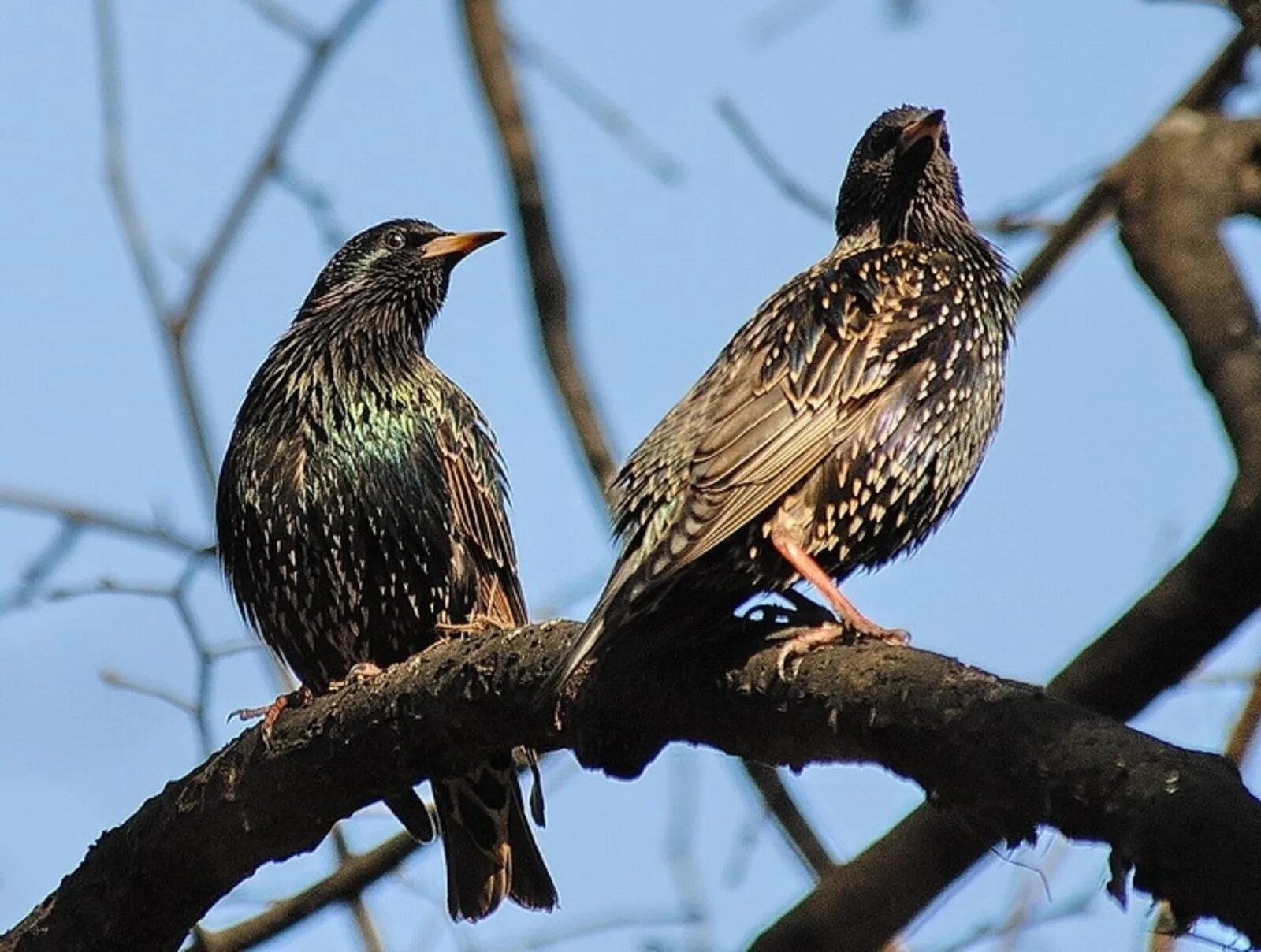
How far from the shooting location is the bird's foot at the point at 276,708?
4.66 meters

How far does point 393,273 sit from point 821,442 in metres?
2.46

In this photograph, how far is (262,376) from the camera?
21.6ft

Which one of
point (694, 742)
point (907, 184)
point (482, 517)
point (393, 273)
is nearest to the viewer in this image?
point (694, 742)

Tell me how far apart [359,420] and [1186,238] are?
7.79 ft

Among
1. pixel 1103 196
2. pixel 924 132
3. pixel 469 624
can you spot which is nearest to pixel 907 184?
pixel 924 132

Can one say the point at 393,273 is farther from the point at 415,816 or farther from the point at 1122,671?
the point at 1122,671

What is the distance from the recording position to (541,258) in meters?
5.72

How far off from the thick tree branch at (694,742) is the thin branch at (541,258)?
1.28 m

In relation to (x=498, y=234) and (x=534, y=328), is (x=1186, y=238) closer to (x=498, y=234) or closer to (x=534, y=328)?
(x=534, y=328)

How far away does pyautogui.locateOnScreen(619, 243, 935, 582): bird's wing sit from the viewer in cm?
464

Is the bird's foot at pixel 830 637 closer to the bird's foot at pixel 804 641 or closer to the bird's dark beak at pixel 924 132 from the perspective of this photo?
the bird's foot at pixel 804 641

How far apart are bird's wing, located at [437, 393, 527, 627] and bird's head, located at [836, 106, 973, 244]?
4.27ft

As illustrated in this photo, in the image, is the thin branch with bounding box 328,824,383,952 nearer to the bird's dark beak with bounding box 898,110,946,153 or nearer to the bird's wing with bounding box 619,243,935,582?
the bird's wing with bounding box 619,243,935,582

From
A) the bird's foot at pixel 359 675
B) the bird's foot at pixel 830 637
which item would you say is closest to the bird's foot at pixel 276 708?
the bird's foot at pixel 359 675
